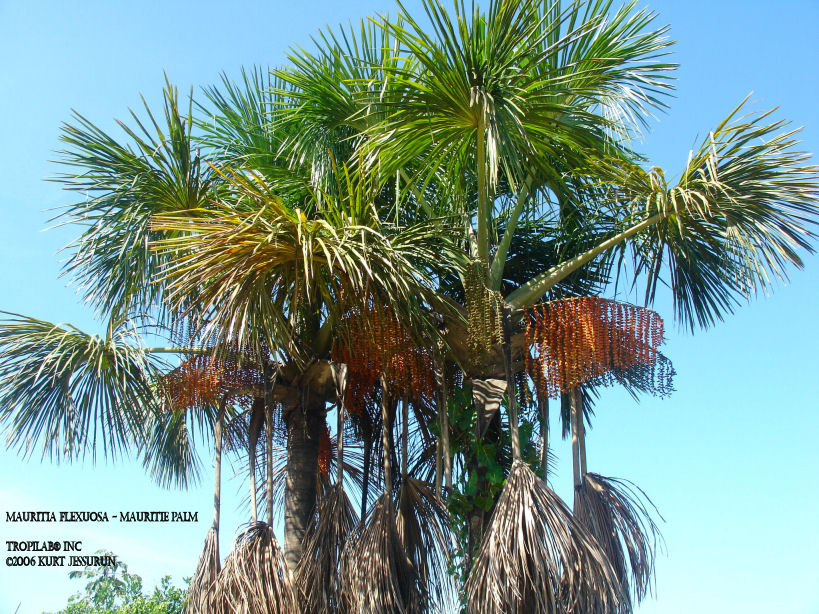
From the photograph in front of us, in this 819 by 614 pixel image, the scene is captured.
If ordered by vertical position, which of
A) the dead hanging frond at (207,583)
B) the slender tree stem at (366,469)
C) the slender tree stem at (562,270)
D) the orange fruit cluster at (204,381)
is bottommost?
the dead hanging frond at (207,583)

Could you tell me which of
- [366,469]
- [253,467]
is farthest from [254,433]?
[366,469]

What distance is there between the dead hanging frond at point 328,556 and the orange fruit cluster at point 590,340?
6.89 feet

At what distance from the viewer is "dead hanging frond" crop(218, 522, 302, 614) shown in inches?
241

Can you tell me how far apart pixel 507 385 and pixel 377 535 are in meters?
1.64

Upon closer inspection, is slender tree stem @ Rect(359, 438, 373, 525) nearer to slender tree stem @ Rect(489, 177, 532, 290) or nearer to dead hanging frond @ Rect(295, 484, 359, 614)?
dead hanging frond @ Rect(295, 484, 359, 614)

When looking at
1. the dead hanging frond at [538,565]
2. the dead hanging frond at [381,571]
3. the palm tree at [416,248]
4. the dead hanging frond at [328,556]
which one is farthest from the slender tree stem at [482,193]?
the dead hanging frond at [328,556]

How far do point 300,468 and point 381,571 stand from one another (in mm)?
1754

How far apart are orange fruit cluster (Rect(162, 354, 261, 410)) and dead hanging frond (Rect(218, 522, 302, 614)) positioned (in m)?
1.35

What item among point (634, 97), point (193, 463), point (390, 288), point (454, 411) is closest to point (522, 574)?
point (454, 411)

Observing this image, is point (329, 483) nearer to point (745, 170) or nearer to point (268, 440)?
point (268, 440)

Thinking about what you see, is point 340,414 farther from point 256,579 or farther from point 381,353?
point 256,579

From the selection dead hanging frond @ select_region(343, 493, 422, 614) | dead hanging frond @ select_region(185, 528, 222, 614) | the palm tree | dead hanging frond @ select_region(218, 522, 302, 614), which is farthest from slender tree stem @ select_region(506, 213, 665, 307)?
dead hanging frond @ select_region(185, 528, 222, 614)

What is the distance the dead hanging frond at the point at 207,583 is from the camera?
618 centimetres

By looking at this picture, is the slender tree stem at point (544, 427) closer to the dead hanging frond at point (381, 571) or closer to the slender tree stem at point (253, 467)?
the dead hanging frond at point (381, 571)
